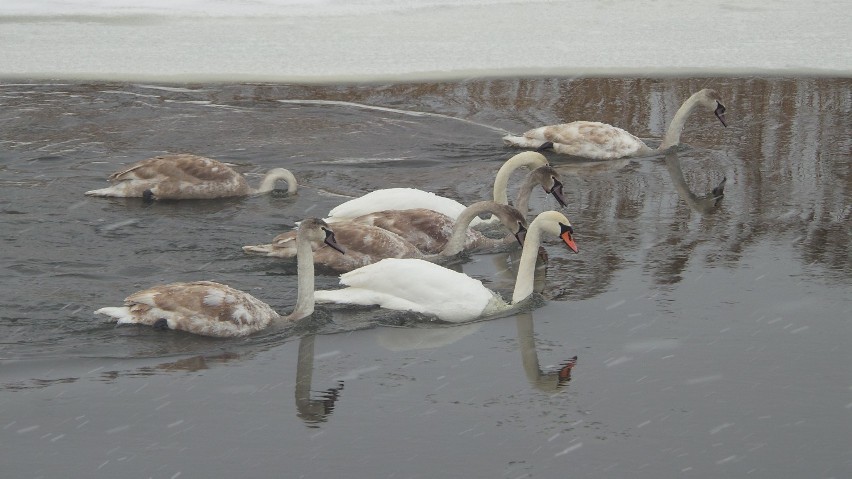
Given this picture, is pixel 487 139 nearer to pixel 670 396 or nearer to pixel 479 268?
pixel 479 268

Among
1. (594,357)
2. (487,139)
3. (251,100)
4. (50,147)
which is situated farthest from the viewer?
(251,100)

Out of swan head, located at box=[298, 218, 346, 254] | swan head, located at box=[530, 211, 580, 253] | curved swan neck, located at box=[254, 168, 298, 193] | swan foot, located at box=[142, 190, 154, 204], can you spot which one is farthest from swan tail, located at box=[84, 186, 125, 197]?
swan head, located at box=[530, 211, 580, 253]

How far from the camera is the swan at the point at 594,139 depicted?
13.6m

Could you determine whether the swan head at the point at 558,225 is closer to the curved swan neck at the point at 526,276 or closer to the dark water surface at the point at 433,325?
the curved swan neck at the point at 526,276

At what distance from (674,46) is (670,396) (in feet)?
34.7

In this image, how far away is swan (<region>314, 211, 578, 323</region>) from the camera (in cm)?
906

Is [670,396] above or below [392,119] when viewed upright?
below

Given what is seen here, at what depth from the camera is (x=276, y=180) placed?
1239 cm

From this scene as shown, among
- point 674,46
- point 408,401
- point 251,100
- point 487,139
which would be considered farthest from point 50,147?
point 674,46

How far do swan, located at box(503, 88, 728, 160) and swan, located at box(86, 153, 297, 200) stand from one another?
281 cm

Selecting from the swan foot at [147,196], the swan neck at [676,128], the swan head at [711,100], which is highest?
the swan head at [711,100]

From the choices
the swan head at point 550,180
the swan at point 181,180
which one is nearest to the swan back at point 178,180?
the swan at point 181,180

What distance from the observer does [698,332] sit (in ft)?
28.2

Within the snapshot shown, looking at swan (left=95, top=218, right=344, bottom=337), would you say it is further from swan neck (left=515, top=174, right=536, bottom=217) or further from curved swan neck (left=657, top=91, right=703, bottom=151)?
A: curved swan neck (left=657, top=91, right=703, bottom=151)
